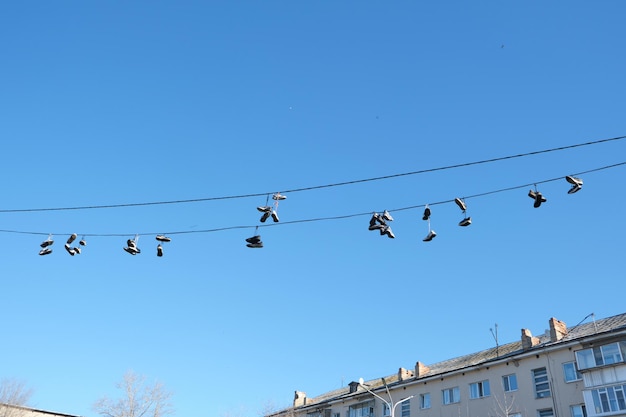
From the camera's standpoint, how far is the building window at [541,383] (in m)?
30.4

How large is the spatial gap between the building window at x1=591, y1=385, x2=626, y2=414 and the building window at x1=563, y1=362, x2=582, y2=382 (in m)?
1.38

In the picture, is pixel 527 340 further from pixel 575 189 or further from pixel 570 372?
pixel 575 189

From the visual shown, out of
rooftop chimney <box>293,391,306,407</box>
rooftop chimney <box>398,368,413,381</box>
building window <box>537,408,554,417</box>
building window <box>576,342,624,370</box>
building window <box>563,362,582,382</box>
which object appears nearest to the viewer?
building window <box>576,342,624,370</box>

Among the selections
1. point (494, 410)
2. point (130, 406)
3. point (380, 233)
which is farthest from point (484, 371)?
point (130, 406)

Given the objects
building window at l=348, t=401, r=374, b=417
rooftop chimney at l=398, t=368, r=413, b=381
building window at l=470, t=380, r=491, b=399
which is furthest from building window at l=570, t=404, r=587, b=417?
building window at l=348, t=401, r=374, b=417

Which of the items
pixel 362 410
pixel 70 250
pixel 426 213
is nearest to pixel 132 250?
pixel 70 250

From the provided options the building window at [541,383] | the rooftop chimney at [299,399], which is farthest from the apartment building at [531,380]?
the rooftop chimney at [299,399]

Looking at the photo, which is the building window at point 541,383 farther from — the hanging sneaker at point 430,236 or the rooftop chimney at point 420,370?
the hanging sneaker at point 430,236

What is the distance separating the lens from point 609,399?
27562 mm

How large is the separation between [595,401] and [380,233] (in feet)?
66.3

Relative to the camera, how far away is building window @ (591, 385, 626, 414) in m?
27.2

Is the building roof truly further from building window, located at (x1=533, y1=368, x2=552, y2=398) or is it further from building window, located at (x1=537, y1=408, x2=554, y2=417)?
building window, located at (x1=537, y1=408, x2=554, y2=417)

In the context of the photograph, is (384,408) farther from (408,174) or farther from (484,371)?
(408,174)

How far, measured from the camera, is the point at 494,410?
106ft
